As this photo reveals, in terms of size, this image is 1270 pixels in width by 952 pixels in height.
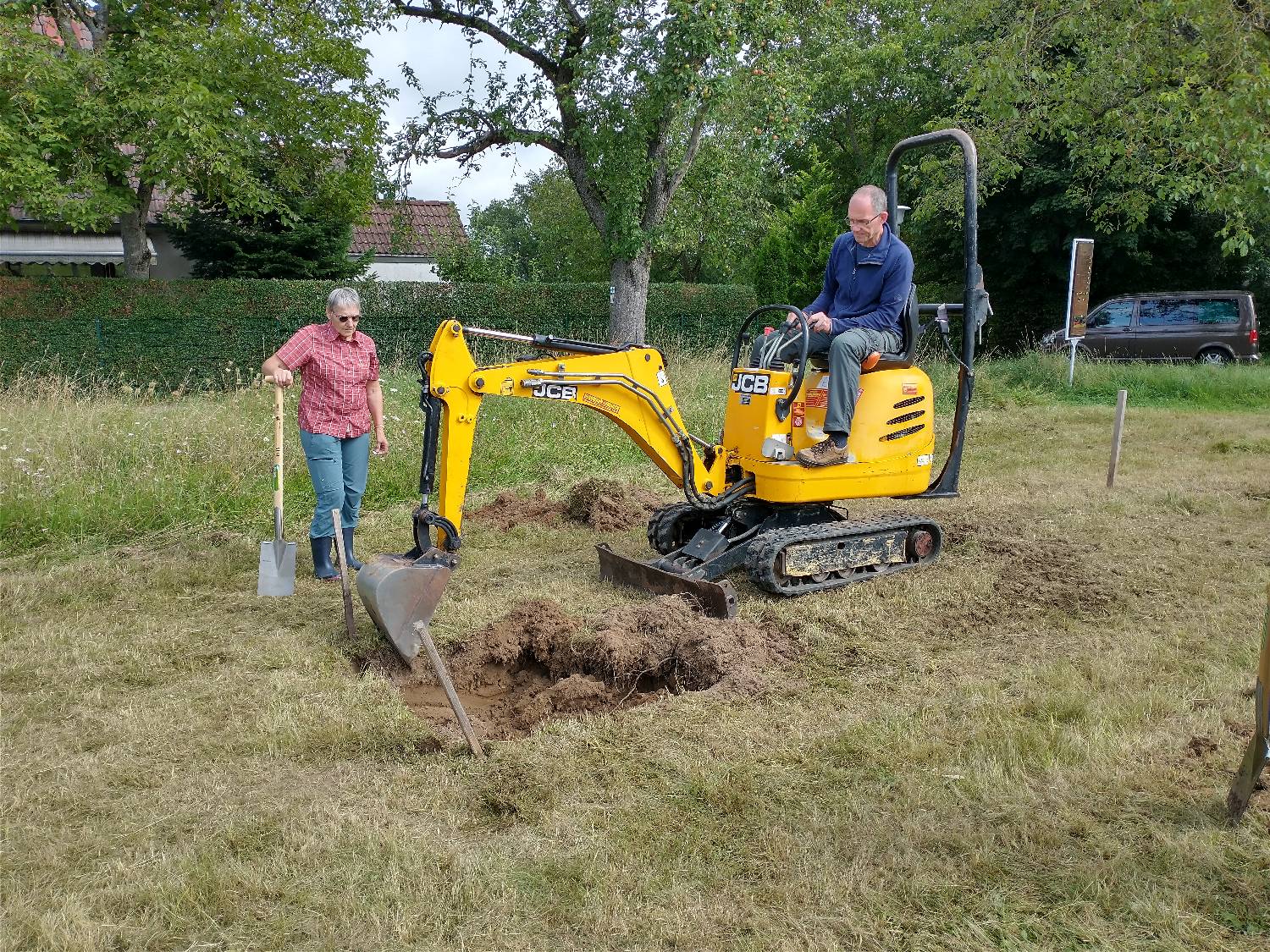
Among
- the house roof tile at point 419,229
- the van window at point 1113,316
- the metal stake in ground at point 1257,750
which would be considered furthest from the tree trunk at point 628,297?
the metal stake in ground at point 1257,750

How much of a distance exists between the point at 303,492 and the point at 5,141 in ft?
31.0

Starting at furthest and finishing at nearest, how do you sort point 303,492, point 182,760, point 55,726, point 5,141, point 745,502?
point 5,141 → point 303,492 → point 745,502 → point 55,726 → point 182,760

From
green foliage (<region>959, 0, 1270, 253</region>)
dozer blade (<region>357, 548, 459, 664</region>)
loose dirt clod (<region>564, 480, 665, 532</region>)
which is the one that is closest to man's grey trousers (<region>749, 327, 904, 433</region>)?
dozer blade (<region>357, 548, 459, 664</region>)

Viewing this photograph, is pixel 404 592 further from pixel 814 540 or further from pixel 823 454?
pixel 823 454

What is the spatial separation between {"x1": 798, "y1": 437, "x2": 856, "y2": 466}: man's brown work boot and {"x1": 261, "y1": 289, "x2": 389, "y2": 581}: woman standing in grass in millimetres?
2808

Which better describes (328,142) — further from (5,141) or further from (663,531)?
(663,531)

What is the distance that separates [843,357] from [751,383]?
2.08 feet

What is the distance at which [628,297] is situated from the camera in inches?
730

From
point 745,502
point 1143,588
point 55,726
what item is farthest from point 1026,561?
point 55,726

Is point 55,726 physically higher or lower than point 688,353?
lower

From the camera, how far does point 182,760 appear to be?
4383 mm

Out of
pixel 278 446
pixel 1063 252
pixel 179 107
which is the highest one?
pixel 179 107

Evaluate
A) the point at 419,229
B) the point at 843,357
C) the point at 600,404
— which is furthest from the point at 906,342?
the point at 419,229

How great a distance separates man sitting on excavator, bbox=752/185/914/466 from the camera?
20.7 feet
